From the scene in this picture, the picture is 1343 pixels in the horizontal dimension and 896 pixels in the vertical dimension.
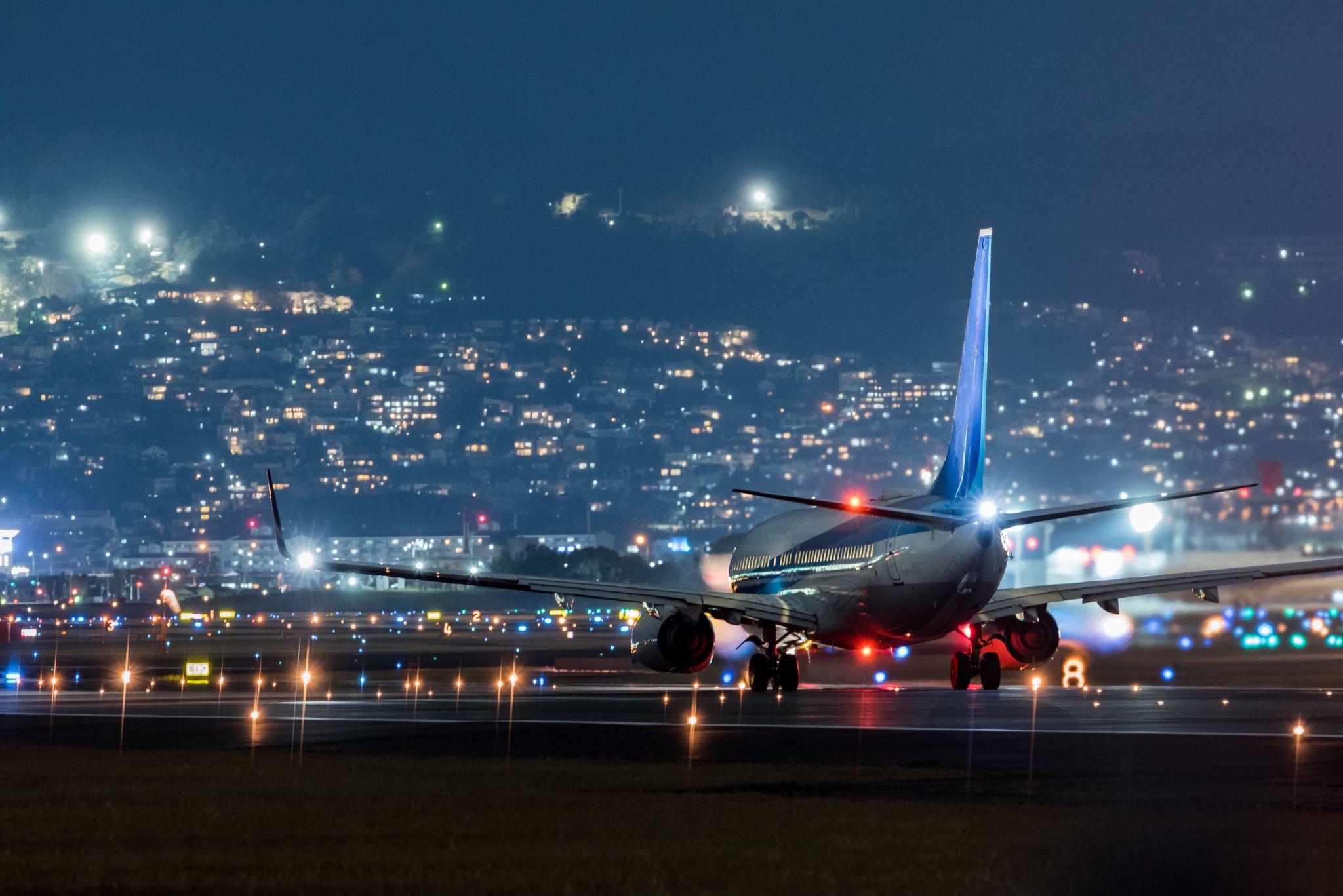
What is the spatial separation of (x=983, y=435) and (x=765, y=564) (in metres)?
9.89

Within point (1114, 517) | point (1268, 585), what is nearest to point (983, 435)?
point (1268, 585)

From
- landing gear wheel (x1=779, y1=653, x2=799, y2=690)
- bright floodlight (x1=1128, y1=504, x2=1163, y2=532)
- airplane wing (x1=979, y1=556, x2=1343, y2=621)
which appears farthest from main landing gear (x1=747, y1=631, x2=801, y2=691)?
bright floodlight (x1=1128, y1=504, x2=1163, y2=532)

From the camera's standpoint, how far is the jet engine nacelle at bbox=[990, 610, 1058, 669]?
48.5 meters

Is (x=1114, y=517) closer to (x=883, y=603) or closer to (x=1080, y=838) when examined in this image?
(x=883, y=603)

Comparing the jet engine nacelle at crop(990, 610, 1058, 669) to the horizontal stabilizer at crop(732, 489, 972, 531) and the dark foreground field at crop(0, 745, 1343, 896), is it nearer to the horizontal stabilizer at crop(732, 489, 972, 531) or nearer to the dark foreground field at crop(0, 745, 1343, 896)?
the horizontal stabilizer at crop(732, 489, 972, 531)

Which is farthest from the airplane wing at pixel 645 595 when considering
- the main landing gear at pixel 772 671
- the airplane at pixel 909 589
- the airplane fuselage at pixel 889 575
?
the main landing gear at pixel 772 671

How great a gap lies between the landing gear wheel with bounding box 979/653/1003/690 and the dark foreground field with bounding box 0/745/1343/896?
2281cm

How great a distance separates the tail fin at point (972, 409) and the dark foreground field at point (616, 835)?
2106 cm

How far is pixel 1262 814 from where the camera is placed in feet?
64.0

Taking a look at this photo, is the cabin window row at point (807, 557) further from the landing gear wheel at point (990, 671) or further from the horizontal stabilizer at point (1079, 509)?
the horizontal stabilizer at point (1079, 509)

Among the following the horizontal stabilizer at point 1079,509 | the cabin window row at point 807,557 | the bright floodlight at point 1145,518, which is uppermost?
the bright floodlight at point 1145,518

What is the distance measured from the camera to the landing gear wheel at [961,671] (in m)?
47.1

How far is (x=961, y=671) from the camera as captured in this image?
4703 cm

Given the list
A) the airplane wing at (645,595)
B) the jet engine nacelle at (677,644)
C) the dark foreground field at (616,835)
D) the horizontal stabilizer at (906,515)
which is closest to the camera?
the dark foreground field at (616,835)
